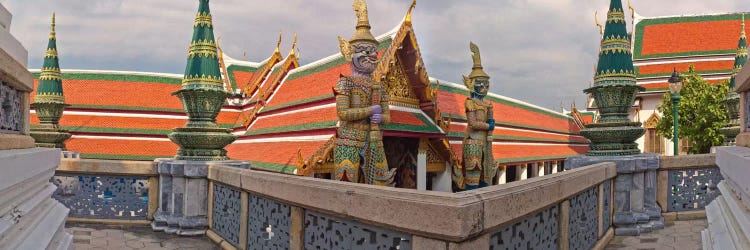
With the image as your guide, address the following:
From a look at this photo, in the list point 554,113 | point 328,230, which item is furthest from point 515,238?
point 554,113

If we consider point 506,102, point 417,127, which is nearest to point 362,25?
point 417,127

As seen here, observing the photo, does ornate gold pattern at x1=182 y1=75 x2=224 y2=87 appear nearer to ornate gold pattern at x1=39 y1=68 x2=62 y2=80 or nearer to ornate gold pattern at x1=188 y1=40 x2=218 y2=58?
ornate gold pattern at x1=188 y1=40 x2=218 y2=58

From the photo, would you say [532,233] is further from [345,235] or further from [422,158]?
[422,158]

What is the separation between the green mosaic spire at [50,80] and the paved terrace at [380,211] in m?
8.73

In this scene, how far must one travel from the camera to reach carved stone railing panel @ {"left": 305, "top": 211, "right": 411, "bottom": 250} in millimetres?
2654

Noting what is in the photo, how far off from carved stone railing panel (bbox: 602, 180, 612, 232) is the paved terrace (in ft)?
0.06

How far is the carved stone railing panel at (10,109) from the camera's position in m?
2.92

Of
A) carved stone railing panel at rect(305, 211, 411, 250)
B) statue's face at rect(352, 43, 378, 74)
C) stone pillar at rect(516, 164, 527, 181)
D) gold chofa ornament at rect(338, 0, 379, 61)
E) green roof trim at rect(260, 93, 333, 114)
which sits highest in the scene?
gold chofa ornament at rect(338, 0, 379, 61)

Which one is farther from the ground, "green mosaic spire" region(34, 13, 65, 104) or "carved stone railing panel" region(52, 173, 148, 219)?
"green mosaic spire" region(34, 13, 65, 104)

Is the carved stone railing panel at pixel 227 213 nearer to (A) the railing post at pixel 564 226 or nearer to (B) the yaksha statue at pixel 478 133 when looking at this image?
(A) the railing post at pixel 564 226

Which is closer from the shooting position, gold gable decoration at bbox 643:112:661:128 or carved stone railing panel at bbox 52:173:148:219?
carved stone railing panel at bbox 52:173:148:219

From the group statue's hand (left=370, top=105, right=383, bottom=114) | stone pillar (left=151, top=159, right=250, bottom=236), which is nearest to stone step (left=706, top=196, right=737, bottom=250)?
statue's hand (left=370, top=105, right=383, bottom=114)

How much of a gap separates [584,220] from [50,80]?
1547 cm

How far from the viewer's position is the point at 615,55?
691 cm
